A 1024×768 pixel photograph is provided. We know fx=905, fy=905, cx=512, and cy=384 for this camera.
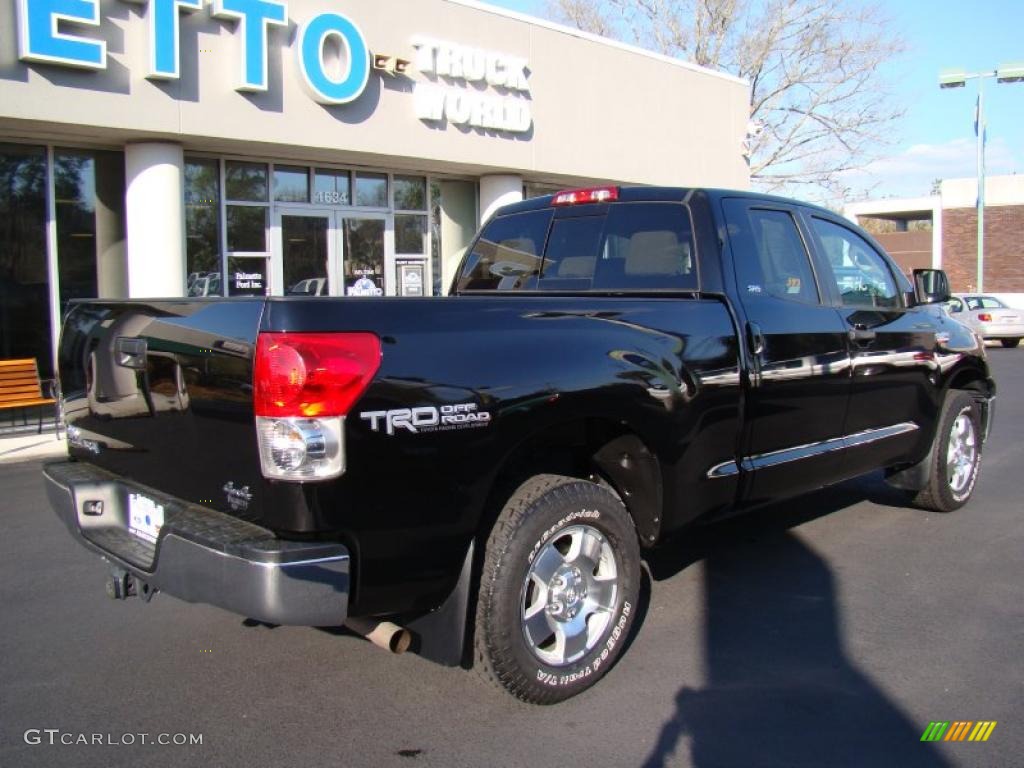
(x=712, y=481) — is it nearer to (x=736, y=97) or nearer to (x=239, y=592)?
(x=239, y=592)

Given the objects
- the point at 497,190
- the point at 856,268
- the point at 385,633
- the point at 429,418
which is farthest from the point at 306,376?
the point at 497,190

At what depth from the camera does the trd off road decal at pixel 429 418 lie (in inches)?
112

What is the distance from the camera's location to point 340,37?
1179 centimetres

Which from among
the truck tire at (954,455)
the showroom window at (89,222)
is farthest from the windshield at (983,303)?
the showroom window at (89,222)

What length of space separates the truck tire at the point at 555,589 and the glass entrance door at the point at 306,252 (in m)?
10.3

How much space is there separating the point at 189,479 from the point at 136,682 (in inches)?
43.7

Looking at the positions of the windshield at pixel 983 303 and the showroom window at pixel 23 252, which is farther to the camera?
the windshield at pixel 983 303

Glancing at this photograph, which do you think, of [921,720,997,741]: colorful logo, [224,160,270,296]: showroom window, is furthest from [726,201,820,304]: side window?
[224,160,270,296]: showroom window

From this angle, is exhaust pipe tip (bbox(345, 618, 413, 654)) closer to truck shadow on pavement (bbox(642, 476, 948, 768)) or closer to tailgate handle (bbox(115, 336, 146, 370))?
truck shadow on pavement (bbox(642, 476, 948, 768))

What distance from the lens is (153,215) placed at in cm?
1098

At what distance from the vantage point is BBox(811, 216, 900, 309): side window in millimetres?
5156

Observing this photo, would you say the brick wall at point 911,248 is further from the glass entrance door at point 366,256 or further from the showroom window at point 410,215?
the glass entrance door at point 366,256

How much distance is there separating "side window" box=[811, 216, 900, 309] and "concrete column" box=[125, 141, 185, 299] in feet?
27.4

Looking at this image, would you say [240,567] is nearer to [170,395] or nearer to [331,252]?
[170,395]
